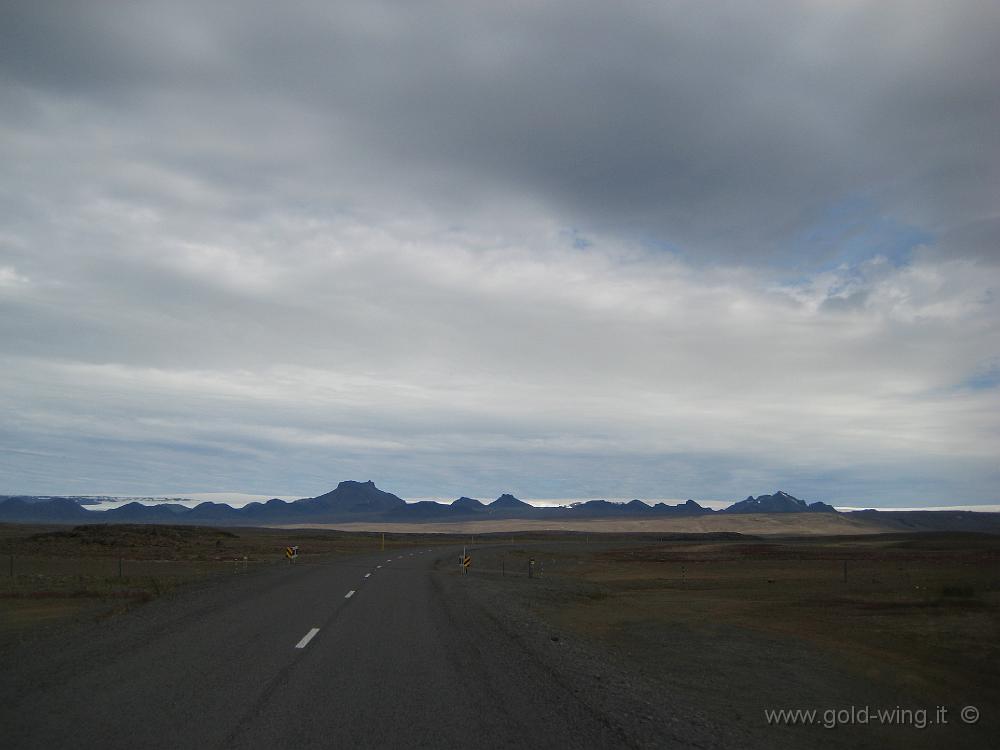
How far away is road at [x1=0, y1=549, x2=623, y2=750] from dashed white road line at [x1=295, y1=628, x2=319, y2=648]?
6cm

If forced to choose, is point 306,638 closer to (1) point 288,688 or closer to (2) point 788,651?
(1) point 288,688

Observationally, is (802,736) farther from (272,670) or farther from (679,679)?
(272,670)

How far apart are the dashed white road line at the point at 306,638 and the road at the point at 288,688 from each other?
0.06 m

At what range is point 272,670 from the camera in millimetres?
11031

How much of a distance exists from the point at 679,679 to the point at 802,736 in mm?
3542

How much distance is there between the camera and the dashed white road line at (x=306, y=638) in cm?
1332

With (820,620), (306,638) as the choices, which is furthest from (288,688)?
(820,620)

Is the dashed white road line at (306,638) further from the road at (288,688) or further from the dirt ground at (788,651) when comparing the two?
the dirt ground at (788,651)

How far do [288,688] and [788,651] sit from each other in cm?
1215

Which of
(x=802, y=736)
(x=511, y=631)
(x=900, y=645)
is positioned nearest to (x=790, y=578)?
(x=900, y=645)

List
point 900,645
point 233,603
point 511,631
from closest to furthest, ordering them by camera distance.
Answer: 1. point 511,631
2. point 900,645
3. point 233,603

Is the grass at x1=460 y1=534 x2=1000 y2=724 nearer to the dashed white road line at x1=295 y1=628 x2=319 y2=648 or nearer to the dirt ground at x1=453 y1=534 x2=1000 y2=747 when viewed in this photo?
the dirt ground at x1=453 y1=534 x2=1000 y2=747

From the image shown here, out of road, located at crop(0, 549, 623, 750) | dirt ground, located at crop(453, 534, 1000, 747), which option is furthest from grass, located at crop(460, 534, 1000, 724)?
road, located at crop(0, 549, 623, 750)

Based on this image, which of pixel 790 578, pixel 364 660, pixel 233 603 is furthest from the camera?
pixel 790 578
